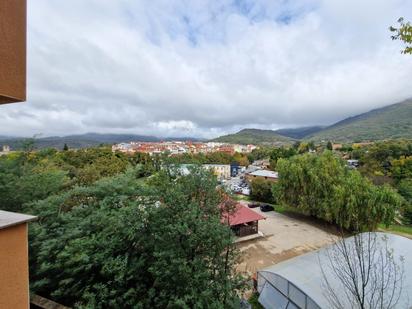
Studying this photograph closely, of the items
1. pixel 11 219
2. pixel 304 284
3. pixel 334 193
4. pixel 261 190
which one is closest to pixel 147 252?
pixel 11 219

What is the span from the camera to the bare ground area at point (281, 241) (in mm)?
13570

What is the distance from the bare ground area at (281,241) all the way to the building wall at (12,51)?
11710 mm

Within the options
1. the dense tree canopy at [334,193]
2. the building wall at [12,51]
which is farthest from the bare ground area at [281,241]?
the building wall at [12,51]

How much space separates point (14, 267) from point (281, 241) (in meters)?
16.8

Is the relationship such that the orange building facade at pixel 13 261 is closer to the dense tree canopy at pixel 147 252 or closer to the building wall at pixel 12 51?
the building wall at pixel 12 51

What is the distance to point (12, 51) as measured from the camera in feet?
8.49

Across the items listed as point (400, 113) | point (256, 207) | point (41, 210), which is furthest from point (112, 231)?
point (400, 113)

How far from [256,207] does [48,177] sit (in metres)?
22.3

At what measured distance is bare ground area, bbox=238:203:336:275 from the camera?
13570 millimetres

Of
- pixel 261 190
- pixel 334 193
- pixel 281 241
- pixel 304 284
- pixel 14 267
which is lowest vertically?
pixel 281 241

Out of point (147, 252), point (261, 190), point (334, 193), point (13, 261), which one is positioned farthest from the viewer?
point (261, 190)

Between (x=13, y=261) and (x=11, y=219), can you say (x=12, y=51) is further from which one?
(x=13, y=261)

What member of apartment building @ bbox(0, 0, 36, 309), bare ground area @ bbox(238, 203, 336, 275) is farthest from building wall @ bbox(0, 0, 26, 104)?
bare ground area @ bbox(238, 203, 336, 275)

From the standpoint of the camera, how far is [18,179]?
8656 mm
